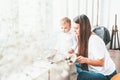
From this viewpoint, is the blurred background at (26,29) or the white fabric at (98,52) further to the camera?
the white fabric at (98,52)

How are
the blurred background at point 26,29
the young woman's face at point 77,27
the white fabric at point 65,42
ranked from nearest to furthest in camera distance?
the blurred background at point 26,29 < the white fabric at point 65,42 < the young woman's face at point 77,27

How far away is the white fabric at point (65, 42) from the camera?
1537 mm

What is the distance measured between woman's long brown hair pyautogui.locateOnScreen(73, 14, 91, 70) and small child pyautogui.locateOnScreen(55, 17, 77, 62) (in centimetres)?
7

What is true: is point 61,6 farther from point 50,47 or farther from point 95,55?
point 95,55

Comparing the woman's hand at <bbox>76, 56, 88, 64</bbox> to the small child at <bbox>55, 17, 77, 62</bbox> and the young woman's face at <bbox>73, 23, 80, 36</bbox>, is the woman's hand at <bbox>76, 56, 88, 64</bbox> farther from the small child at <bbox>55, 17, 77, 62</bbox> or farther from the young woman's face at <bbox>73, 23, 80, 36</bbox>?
the young woman's face at <bbox>73, 23, 80, 36</bbox>

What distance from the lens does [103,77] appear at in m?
1.69

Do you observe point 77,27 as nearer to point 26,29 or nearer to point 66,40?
point 66,40

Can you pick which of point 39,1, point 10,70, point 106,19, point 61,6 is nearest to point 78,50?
point 61,6

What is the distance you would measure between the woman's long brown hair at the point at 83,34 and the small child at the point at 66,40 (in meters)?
0.07

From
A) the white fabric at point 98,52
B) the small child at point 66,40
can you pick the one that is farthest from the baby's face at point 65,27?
the white fabric at point 98,52

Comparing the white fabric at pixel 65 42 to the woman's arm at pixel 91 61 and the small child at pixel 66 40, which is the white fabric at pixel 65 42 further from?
the woman's arm at pixel 91 61

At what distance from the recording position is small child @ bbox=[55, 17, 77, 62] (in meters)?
1.55

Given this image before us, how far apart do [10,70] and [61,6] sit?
0.67m

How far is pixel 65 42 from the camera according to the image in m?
1.68
